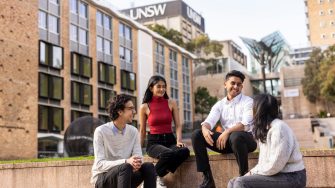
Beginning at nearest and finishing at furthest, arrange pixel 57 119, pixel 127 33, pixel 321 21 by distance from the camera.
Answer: pixel 57 119, pixel 127 33, pixel 321 21

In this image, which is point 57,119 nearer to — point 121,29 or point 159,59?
point 121,29

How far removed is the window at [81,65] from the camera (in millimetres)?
35375

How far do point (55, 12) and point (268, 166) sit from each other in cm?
3173

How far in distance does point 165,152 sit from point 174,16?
72631mm

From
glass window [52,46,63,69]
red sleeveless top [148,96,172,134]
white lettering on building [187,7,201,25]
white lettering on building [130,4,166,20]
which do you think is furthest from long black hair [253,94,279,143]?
white lettering on building [187,7,201,25]

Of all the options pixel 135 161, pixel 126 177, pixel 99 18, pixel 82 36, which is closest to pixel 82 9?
pixel 82 36

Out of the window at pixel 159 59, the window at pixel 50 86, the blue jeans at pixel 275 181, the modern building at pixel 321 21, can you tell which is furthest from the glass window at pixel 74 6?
the modern building at pixel 321 21

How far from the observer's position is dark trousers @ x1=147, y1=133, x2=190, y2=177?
6.68 metres

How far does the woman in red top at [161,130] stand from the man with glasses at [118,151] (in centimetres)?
94

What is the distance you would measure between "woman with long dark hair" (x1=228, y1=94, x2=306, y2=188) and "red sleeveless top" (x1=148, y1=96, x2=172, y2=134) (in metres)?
2.45

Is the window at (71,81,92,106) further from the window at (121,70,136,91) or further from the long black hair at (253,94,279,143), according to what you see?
the long black hair at (253,94,279,143)

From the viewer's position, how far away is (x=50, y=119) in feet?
106

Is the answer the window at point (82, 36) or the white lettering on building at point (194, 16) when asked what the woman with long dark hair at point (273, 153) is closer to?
the window at point (82, 36)

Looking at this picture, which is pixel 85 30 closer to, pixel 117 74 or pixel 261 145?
pixel 117 74
